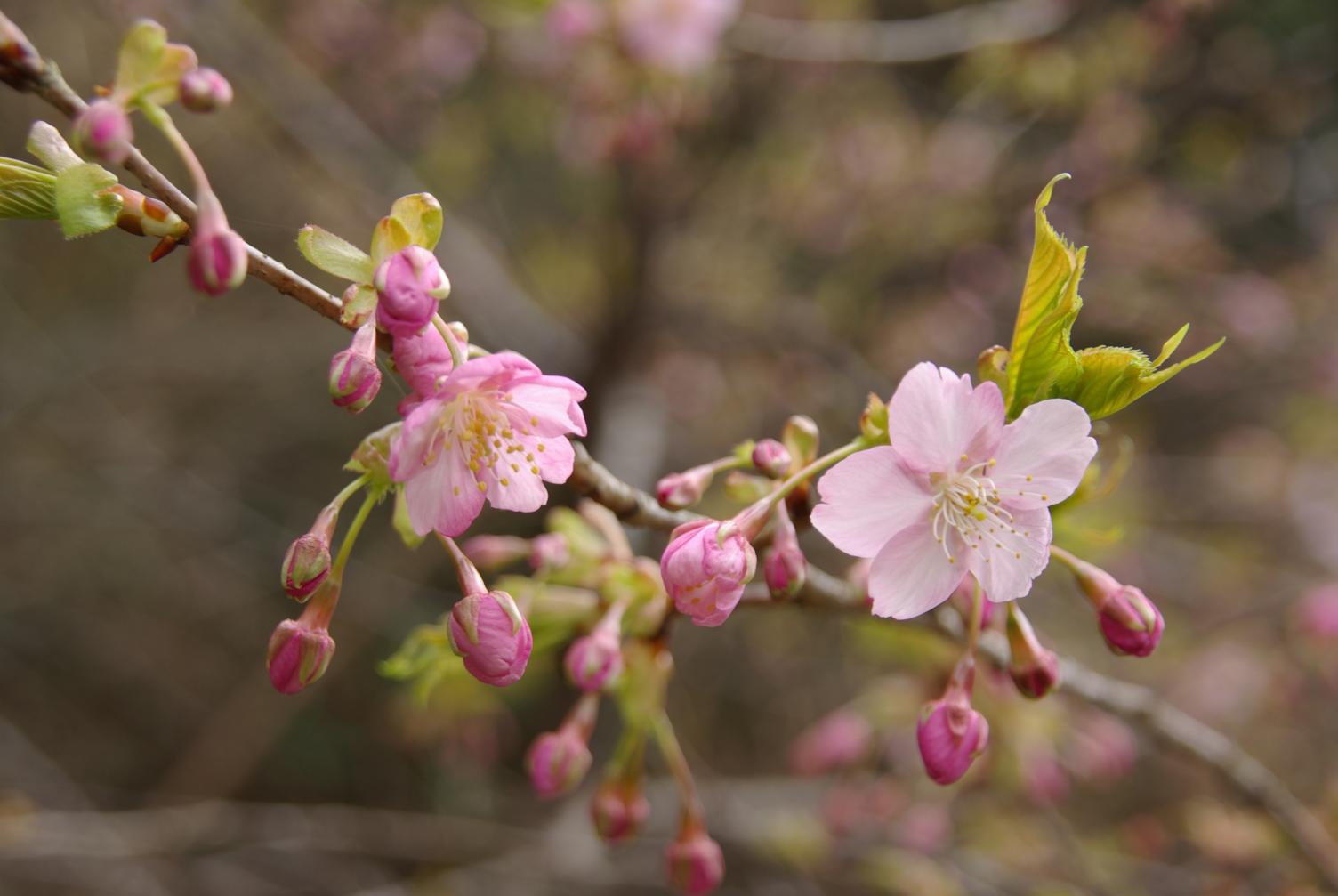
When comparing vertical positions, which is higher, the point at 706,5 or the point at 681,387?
the point at 706,5

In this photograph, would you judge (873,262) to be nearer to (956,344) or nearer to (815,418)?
(956,344)

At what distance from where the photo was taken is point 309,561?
2.62 feet

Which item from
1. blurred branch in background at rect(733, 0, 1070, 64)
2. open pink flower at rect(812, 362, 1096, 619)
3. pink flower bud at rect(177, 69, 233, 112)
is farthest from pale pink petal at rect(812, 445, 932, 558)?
blurred branch in background at rect(733, 0, 1070, 64)

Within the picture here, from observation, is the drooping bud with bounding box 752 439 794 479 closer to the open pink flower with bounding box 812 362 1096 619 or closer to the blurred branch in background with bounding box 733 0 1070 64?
the open pink flower with bounding box 812 362 1096 619

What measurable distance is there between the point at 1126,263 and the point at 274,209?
134 inches

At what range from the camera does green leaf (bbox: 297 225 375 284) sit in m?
0.79

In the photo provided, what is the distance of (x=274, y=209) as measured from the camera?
3.70m

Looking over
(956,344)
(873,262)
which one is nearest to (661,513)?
(873,262)

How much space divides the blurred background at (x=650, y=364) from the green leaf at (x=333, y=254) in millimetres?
1852

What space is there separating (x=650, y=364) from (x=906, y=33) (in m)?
1.56

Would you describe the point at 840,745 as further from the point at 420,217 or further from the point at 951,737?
the point at 420,217

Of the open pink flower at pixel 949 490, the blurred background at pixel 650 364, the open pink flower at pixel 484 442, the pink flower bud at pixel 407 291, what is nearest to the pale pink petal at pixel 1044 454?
the open pink flower at pixel 949 490

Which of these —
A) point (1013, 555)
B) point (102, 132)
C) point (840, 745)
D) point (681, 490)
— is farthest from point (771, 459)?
point (840, 745)

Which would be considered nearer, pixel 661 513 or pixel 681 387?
pixel 661 513
